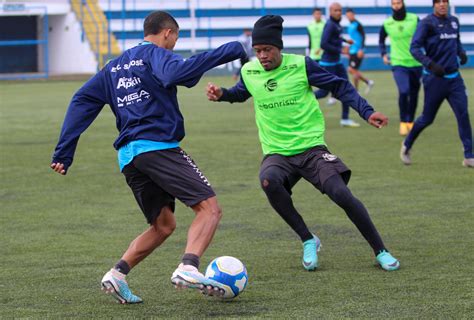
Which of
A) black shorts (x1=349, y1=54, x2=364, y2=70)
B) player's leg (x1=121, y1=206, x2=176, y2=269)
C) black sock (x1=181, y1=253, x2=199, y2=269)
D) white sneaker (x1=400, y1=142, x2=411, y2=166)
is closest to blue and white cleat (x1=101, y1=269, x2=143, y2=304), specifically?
player's leg (x1=121, y1=206, x2=176, y2=269)

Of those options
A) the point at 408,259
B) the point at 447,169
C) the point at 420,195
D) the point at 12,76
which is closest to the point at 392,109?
the point at 447,169

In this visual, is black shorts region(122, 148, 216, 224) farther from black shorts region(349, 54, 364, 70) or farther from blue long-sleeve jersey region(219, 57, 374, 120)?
black shorts region(349, 54, 364, 70)

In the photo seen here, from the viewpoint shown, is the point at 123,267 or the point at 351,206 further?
the point at 351,206

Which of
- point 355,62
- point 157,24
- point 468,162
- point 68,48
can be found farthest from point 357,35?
point 157,24

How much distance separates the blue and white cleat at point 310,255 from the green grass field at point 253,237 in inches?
3.8

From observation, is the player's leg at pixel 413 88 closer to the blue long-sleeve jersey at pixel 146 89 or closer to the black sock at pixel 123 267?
the blue long-sleeve jersey at pixel 146 89

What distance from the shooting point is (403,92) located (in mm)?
16641

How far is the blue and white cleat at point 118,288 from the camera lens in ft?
20.6

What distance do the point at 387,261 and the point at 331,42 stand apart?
12.0 metres

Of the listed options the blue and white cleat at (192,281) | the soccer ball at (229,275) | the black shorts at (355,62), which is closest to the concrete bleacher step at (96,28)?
Answer: the black shorts at (355,62)

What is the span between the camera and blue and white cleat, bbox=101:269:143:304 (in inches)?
247

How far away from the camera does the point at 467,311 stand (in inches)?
230

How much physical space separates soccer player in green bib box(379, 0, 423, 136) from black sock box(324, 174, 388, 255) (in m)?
9.51

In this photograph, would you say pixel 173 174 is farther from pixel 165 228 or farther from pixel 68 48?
pixel 68 48
